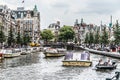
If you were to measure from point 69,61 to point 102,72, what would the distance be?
13.0 meters

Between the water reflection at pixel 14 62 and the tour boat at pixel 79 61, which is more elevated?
the tour boat at pixel 79 61

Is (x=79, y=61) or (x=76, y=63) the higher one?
(x=79, y=61)

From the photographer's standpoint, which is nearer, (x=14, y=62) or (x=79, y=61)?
(x=79, y=61)

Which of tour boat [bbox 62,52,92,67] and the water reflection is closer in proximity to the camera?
tour boat [bbox 62,52,92,67]

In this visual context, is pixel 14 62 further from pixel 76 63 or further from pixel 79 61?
pixel 79 61

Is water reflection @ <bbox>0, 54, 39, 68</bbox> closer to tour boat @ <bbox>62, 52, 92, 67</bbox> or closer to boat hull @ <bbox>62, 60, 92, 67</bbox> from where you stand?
boat hull @ <bbox>62, 60, 92, 67</bbox>

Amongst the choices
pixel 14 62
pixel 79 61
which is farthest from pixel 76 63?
pixel 14 62

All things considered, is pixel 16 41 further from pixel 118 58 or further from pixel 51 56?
pixel 118 58

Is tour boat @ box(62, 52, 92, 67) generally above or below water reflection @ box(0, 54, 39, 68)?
above

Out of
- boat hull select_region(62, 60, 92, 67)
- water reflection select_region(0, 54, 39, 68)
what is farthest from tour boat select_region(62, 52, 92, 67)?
water reflection select_region(0, 54, 39, 68)

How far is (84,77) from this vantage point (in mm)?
54281

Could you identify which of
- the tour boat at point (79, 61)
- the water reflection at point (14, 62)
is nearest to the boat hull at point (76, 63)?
the tour boat at point (79, 61)

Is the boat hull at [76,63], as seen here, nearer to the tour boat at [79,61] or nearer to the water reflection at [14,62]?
the tour boat at [79,61]

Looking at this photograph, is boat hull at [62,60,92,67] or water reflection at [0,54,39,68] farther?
water reflection at [0,54,39,68]
